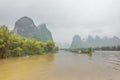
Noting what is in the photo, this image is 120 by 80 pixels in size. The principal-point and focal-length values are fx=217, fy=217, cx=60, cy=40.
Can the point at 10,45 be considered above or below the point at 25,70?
above

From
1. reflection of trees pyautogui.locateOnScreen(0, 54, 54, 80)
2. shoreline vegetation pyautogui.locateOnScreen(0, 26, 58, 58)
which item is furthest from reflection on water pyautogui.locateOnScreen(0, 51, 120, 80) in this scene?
shoreline vegetation pyautogui.locateOnScreen(0, 26, 58, 58)

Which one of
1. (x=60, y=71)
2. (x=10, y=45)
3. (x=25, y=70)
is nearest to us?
(x=60, y=71)

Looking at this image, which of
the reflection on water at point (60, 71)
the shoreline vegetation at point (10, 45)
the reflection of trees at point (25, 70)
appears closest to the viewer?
the reflection on water at point (60, 71)

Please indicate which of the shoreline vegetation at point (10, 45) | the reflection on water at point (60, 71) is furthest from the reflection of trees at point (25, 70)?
the shoreline vegetation at point (10, 45)

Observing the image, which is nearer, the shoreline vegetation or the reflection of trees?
Result: the reflection of trees

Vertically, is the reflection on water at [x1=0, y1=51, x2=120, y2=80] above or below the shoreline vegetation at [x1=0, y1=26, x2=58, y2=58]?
below

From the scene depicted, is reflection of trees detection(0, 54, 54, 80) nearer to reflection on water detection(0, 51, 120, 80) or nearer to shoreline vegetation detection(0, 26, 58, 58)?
reflection on water detection(0, 51, 120, 80)

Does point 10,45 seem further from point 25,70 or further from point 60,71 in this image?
point 60,71

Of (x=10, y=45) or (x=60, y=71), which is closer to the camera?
(x=60, y=71)

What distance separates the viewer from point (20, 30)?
197750 mm

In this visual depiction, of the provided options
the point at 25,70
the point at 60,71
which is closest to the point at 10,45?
the point at 25,70

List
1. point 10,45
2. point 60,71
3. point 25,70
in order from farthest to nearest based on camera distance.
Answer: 1. point 10,45
2. point 25,70
3. point 60,71

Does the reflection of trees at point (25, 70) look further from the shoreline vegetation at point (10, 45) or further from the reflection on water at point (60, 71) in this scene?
the shoreline vegetation at point (10, 45)

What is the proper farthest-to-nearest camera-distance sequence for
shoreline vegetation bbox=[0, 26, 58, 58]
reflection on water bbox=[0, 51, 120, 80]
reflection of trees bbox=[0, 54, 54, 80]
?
shoreline vegetation bbox=[0, 26, 58, 58], reflection of trees bbox=[0, 54, 54, 80], reflection on water bbox=[0, 51, 120, 80]
